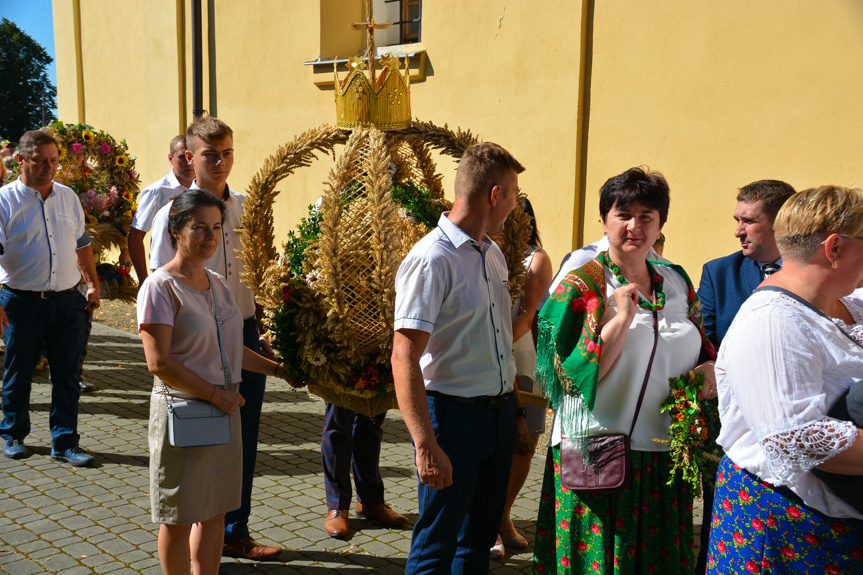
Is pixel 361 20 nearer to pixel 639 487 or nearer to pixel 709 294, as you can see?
pixel 709 294

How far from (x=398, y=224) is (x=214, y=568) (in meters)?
1.78

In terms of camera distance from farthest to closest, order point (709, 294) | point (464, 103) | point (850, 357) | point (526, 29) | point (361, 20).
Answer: point (361, 20) → point (464, 103) → point (526, 29) → point (709, 294) → point (850, 357)

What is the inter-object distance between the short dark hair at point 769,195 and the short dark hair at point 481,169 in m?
1.31

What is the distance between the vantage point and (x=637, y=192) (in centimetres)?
318

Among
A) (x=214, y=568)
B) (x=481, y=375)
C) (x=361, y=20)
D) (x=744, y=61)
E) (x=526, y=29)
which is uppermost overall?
(x=361, y=20)

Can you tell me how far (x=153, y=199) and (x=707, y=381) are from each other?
4414 millimetres

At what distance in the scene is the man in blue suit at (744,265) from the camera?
12.1 ft

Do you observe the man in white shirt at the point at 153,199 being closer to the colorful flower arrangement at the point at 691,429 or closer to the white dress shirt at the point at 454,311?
the white dress shirt at the point at 454,311

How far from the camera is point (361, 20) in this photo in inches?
412

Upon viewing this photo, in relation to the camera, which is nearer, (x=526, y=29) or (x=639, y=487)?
(x=639, y=487)

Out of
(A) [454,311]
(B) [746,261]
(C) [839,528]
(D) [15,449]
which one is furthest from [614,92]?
(D) [15,449]

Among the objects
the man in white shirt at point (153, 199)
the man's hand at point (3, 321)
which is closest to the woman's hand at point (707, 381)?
the man in white shirt at point (153, 199)

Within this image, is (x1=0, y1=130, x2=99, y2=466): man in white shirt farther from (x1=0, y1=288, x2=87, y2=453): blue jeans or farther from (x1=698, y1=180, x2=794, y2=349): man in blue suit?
(x1=698, y1=180, x2=794, y2=349): man in blue suit

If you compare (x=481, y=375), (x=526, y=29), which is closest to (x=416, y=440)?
(x=481, y=375)
